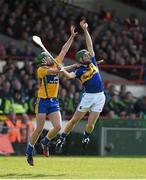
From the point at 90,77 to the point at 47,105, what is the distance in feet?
3.89

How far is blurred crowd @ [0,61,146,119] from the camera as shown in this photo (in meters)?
25.0

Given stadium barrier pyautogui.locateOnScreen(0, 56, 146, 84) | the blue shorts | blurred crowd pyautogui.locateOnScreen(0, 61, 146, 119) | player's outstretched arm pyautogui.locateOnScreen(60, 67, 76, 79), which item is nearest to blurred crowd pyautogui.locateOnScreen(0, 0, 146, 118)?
blurred crowd pyautogui.locateOnScreen(0, 61, 146, 119)

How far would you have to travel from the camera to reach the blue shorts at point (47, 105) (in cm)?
1684

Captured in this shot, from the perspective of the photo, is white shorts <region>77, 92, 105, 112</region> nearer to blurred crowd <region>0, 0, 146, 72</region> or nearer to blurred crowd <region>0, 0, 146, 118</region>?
blurred crowd <region>0, 0, 146, 118</region>

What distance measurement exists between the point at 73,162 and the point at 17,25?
1196 centimetres

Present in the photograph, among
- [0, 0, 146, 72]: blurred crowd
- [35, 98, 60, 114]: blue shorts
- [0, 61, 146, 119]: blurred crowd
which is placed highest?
[0, 0, 146, 72]: blurred crowd

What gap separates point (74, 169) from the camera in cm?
1722

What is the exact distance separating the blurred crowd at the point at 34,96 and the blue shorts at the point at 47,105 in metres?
7.41

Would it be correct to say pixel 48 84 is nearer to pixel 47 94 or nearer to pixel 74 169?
pixel 47 94

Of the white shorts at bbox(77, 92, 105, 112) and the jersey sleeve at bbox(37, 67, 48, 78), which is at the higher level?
the jersey sleeve at bbox(37, 67, 48, 78)

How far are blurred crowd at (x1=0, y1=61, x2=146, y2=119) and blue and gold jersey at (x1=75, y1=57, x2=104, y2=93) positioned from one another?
282 inches

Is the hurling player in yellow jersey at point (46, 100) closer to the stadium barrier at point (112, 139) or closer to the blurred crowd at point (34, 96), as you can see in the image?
the blurred crowd at point (34, 96)

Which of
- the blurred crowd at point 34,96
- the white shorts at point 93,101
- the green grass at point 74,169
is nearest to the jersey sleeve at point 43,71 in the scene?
the white shorts at point 93,101

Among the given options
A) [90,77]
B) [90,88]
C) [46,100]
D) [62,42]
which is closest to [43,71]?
[46,100]
